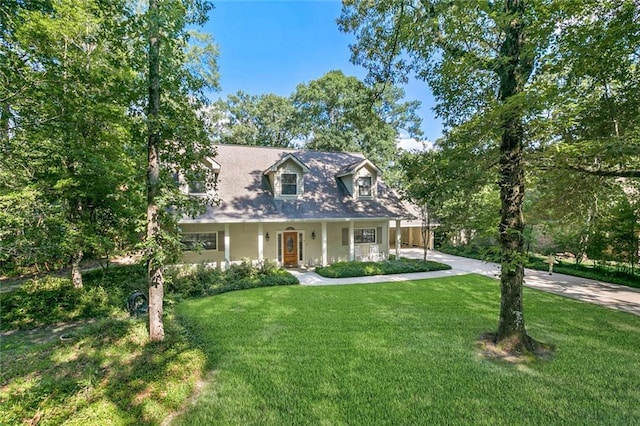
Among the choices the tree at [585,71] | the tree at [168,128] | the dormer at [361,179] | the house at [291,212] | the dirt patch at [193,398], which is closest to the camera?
the dirt patch at [193,398]

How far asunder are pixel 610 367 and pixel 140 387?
26.0 ft

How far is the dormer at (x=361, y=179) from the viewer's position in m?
17.3

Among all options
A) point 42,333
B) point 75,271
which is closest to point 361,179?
point 75,271

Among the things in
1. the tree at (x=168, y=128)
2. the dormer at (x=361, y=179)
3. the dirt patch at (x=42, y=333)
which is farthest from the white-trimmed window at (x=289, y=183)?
the dirt patch at (x=42, y=333)

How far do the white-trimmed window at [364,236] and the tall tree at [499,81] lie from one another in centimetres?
1121

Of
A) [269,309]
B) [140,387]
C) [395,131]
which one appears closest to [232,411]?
[140,387]

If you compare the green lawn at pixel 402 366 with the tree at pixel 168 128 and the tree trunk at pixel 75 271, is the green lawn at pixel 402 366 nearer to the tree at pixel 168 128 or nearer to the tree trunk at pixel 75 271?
the tree at pixel 168 128

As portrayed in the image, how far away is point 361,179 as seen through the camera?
696 inches

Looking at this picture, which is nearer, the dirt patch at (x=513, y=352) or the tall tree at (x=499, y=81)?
the tall tree at (x=499, y=81)

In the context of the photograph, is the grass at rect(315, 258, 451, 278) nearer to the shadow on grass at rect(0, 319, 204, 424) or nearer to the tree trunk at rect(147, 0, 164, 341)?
the shadow on grass at rect(0, 319, 204, 424)

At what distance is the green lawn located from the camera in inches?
158

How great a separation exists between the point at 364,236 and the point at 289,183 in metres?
5.55

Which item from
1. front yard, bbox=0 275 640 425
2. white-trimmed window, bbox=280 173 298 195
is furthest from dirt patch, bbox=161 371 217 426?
white-trimmed window, bbox=280 173 298 195

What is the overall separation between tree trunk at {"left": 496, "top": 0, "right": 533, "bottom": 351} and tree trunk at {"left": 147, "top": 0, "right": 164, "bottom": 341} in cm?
618
